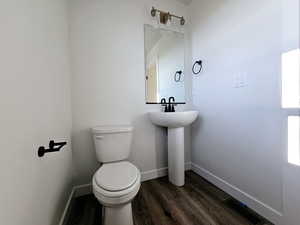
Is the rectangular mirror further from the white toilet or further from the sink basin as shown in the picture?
the white toilet

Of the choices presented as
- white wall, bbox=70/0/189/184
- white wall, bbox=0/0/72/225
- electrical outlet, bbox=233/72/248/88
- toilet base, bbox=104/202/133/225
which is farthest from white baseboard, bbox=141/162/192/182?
electrical outlet, bbox=233/72/248/88

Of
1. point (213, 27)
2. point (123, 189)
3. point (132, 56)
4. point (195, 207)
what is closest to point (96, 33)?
point (132, 56)

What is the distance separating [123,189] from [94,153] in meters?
0.76

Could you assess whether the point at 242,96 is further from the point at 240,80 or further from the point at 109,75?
the point at 109,75

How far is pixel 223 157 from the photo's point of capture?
150 centimetres

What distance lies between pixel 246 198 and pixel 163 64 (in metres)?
1.70

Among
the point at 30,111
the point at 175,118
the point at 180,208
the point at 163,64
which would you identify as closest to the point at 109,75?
the point at 163,64

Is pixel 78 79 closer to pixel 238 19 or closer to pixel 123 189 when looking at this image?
pixel 123 189

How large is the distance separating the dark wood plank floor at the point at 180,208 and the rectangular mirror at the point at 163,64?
1.07 meters

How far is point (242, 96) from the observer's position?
126cm

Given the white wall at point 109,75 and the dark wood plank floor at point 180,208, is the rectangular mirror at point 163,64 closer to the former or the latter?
the white wall at point 109,75

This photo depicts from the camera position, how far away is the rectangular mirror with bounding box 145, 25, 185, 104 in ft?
5.75

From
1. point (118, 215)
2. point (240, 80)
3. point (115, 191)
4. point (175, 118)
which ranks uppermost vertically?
point (240, 80)

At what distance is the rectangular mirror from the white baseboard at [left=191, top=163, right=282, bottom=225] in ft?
3.34
